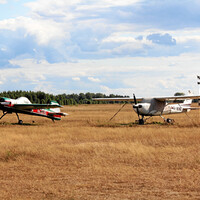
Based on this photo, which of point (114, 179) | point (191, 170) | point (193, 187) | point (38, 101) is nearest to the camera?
point (193, 187)

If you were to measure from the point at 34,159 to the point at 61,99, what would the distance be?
116 m

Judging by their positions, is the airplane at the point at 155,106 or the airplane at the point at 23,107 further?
the airplane at the point at 23,107

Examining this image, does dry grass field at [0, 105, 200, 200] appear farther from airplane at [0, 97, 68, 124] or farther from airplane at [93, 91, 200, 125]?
airplane at [0, 97, 68, 124]

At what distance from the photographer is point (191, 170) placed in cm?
988

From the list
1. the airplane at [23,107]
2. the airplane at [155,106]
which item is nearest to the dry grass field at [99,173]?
the airplane at [155,106]

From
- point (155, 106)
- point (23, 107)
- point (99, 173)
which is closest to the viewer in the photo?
point (99, 173)

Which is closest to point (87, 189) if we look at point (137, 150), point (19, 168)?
point (19, 168)

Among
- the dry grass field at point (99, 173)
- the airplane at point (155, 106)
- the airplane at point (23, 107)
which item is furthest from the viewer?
the airplane at point (23, 107)

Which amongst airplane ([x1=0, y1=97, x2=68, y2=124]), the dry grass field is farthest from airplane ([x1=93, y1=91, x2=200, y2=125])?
the dry grass field

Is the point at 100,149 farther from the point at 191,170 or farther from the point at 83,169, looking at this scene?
the point at 191,170

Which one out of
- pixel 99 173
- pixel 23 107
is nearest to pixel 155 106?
pixel 23 107

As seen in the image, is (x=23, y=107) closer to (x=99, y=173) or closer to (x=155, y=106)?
(x=155, y=106)

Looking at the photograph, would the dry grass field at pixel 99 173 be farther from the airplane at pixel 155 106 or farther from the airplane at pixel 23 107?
the airplane at pixel 23 107

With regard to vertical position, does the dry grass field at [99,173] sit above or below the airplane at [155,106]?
below
